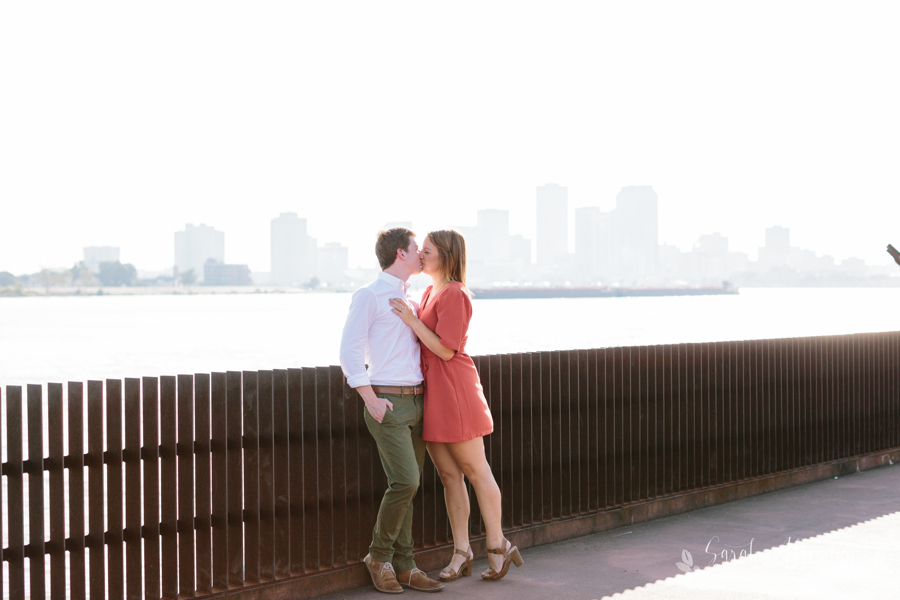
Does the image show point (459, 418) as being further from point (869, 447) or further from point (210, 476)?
point (869, 447)

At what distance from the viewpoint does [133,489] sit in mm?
4293

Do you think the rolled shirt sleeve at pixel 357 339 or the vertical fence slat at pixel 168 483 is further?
the rolled shirt sleeve at pixel 357 339

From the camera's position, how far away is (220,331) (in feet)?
306

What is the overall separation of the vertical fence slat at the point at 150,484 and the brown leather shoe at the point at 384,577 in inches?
46.3

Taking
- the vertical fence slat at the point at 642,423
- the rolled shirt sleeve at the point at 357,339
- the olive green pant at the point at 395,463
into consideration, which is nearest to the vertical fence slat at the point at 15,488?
the rolled shirt sleeve at the point at 357,339

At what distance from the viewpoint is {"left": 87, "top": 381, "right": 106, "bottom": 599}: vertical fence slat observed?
4.16 meters

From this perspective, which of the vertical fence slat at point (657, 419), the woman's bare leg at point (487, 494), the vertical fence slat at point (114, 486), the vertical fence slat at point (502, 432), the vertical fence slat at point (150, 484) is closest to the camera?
the vertical fence slat at point (114, 486)

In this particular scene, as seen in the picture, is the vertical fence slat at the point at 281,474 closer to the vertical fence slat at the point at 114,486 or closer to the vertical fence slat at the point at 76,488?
the vertical fence slat at the point at 114,486

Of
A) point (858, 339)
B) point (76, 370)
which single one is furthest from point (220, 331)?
point (858, 339)

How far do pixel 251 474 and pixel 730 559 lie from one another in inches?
119

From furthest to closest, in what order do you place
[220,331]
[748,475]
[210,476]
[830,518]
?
[220,331] < [748,475] < [830,518] < [210,476]

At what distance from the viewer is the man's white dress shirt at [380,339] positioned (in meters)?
4.71

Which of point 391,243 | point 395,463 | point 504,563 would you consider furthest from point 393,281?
point 504,563

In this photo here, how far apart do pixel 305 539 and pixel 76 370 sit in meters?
51.0
